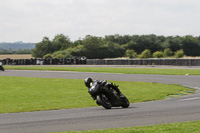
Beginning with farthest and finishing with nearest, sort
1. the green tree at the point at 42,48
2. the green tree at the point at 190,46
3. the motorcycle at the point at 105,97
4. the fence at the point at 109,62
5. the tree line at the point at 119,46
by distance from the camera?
the green tree at the point at 42,48 < the green tree at the point at 190,46 < the tree line at the point at 119,46 < the fence at the point at 109,62 < the motorcycle at the point at 105,97

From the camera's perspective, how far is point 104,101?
12.2 m

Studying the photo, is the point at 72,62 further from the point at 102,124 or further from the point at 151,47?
the point at 102,124

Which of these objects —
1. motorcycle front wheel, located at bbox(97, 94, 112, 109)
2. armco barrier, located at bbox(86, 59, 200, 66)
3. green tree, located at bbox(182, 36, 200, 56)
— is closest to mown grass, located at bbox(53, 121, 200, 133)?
motorcycle front wheel, located at bbox(97, 94, 112, 109)

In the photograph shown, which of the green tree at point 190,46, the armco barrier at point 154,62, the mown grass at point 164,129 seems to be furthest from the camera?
the green tree at point 190,46

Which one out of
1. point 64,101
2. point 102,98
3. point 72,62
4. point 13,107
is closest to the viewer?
point 102,98

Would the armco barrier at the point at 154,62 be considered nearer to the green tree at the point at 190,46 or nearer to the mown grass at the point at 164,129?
the mown grass at the point at 164,129

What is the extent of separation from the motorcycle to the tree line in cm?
6513

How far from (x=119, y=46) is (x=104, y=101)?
89046 mm

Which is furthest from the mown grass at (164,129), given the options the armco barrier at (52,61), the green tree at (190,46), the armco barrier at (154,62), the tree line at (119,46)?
the green tree at (190,46)

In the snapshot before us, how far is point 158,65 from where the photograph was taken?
2010 inches

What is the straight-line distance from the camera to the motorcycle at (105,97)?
12061mm

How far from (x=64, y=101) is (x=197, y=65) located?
33.7m

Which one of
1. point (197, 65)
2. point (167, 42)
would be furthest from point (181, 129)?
point (167, 42)

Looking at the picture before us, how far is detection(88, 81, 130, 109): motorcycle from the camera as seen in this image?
12.1 meters
